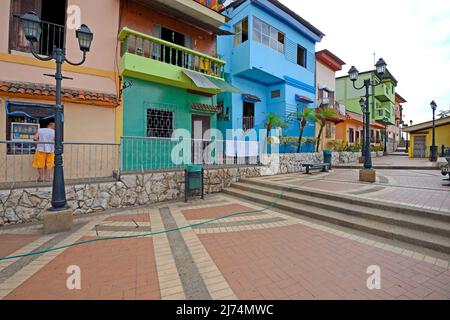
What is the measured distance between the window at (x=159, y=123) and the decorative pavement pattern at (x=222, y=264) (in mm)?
5034

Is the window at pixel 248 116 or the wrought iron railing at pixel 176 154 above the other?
the window at pixel 248 116

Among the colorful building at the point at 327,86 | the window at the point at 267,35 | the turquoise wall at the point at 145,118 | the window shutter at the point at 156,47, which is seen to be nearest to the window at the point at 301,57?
the colorful building at the point at 327,86

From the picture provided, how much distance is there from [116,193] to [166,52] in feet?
22.2

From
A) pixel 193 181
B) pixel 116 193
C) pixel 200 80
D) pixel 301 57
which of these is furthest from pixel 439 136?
pixel 116 193

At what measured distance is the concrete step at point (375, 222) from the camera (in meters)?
3.89

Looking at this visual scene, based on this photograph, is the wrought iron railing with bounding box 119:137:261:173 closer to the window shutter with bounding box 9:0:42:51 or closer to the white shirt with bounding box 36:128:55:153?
the white shirt with bounding box 36:128:55:153

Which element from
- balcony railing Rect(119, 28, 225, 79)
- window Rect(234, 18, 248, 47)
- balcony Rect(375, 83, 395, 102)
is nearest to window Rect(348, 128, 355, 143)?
balcony Rect(375, 83, 395, 102)

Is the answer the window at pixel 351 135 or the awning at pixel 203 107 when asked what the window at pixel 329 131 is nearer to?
the window at pixel 351 135

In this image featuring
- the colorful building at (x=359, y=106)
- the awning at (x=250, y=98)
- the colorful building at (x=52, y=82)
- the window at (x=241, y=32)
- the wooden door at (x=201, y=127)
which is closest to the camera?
the colorful building at (x=52, y=82)

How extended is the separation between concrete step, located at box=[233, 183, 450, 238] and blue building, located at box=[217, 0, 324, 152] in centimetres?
705

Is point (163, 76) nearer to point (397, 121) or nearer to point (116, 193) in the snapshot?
point (116, 193)

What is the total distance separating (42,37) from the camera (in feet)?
23.8
